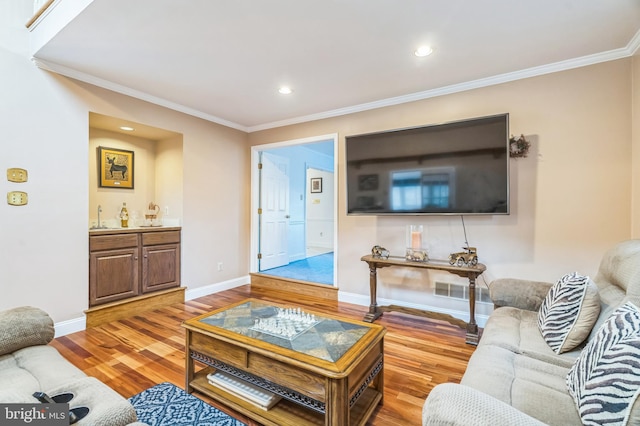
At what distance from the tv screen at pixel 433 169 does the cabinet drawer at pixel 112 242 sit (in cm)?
251

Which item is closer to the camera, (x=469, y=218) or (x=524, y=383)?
(x=524, y=383)

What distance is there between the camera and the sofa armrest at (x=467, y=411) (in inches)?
Answer: 32.6

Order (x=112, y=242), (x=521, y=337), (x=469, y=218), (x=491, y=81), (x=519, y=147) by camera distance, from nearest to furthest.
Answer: (x=521, y=337)
(x=519, y=147)
(x=491, y=81)
(x=469, y=218)
(x=112, y=242)

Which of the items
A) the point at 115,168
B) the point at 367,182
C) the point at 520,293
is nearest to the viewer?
the point at 520,293

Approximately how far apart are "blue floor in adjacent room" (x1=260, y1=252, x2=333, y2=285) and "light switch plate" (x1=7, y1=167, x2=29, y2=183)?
3108 mm

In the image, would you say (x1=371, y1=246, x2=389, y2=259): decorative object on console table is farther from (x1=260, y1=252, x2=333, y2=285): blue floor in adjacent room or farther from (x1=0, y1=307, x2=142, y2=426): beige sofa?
(x1=0, y1=307, x2=142, y2=426): beige sofa

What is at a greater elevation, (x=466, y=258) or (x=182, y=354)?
(x=466, y=258)

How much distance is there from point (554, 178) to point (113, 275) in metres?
4.54

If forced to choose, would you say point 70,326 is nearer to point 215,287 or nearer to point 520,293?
point 215,287

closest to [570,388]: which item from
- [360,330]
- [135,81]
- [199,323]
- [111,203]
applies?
Answer: [360,330]

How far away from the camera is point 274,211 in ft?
17.7

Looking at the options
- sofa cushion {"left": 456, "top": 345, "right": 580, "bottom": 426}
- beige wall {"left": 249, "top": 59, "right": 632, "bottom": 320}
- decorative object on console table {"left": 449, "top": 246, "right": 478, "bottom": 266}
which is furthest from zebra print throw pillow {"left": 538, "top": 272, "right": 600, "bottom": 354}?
beige wall {"left": 249, "top": 59, "right": 632, "bottom": 320}

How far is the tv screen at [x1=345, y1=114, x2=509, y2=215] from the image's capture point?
2.68 meters

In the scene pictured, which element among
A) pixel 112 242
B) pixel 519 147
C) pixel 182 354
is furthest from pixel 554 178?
pixel 112 242
